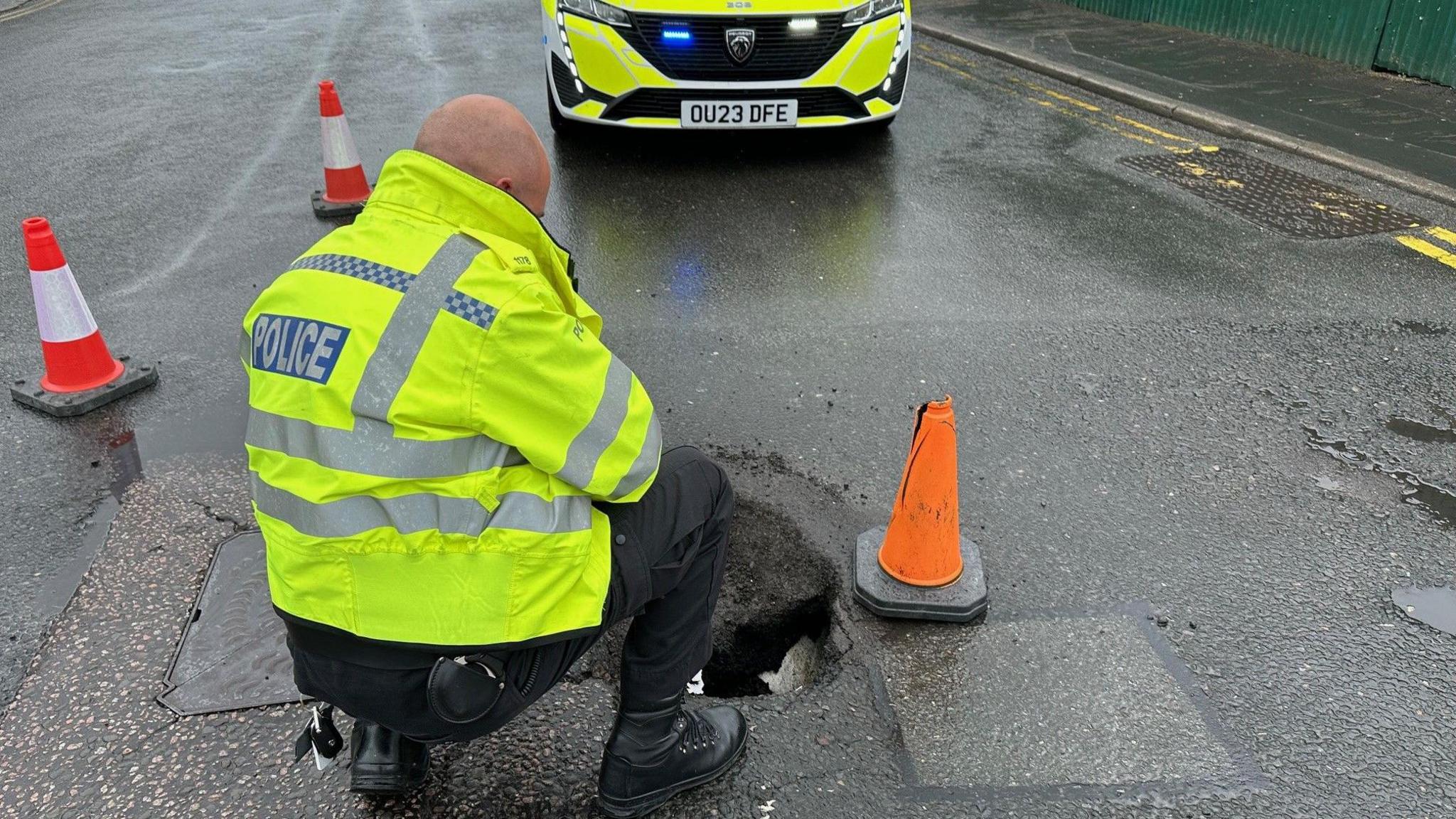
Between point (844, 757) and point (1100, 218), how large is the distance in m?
4.54

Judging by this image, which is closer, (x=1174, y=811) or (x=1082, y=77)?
(x=1174, y=811)

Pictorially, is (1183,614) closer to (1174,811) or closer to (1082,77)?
(1174,811)

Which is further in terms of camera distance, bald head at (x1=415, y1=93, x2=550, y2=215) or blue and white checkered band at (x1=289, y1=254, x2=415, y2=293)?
bald head at (x1=415, y1=93, x2=550, y2=215)

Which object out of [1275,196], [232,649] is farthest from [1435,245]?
[232,649]

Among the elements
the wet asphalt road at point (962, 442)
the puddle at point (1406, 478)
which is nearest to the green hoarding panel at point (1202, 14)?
the wet asphalt road at point (962, 442)

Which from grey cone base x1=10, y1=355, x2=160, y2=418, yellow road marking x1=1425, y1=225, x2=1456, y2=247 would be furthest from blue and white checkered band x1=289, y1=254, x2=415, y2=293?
yellow road marking x1=1425, y1=225, x2=1456, y2=247

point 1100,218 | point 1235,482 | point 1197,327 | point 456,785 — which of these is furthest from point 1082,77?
point 456,785

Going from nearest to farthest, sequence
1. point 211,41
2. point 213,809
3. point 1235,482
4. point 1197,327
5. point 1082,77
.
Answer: point 213,809 < point 1235,482 < point 1197,327 < point 1082,77 < point 211,41

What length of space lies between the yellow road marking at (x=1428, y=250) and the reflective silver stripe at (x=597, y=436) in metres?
5.42

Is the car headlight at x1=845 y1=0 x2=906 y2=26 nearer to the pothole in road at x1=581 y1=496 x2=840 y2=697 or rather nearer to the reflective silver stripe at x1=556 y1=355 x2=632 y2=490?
the pothole in road at x1=581 y1=496 x2=840 y2=697

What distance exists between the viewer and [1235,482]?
3490 millimetres

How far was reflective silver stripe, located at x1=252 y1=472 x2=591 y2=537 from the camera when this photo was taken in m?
1.69

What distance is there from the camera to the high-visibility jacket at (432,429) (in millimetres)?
1645

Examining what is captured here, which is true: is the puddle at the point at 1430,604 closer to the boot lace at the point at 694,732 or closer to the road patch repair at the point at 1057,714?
the road patch repair at the point at 1057,714
